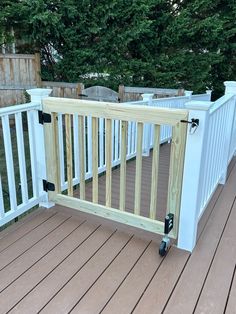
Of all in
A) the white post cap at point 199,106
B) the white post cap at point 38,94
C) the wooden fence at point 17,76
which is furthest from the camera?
the wooden fence at point 17,76

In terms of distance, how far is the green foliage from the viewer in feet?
21.0

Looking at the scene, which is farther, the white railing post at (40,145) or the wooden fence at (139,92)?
the wooden fence at (139,92)

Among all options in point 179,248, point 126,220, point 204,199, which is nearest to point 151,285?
point 179,248

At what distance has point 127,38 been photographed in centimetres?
664

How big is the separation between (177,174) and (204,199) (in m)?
0.53

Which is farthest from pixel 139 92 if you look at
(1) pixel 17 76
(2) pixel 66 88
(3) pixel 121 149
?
(3) pixel 121 149

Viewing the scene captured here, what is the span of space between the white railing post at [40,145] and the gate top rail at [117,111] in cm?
7

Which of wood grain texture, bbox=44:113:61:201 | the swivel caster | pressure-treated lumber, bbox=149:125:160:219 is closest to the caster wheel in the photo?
the swivel caster

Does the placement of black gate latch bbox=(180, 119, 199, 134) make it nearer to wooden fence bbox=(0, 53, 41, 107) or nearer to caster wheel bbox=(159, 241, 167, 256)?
caster wheel bbox=(159, 241, 167, 256)

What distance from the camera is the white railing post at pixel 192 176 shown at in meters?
1.84

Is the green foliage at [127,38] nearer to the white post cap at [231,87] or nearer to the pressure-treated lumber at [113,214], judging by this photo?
the white post cap at [231,87]

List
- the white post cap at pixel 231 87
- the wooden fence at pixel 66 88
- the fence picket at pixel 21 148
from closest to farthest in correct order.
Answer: the fence picket at pixel 21 148 → the white post cap at pixel 231 87 → the wooden fence at pixel 66 88

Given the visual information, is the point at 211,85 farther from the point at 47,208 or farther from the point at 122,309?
the point at 122,309

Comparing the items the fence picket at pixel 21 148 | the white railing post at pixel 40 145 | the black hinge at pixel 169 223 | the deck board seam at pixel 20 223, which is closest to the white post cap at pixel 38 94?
the white railing post at pixel 40 145
